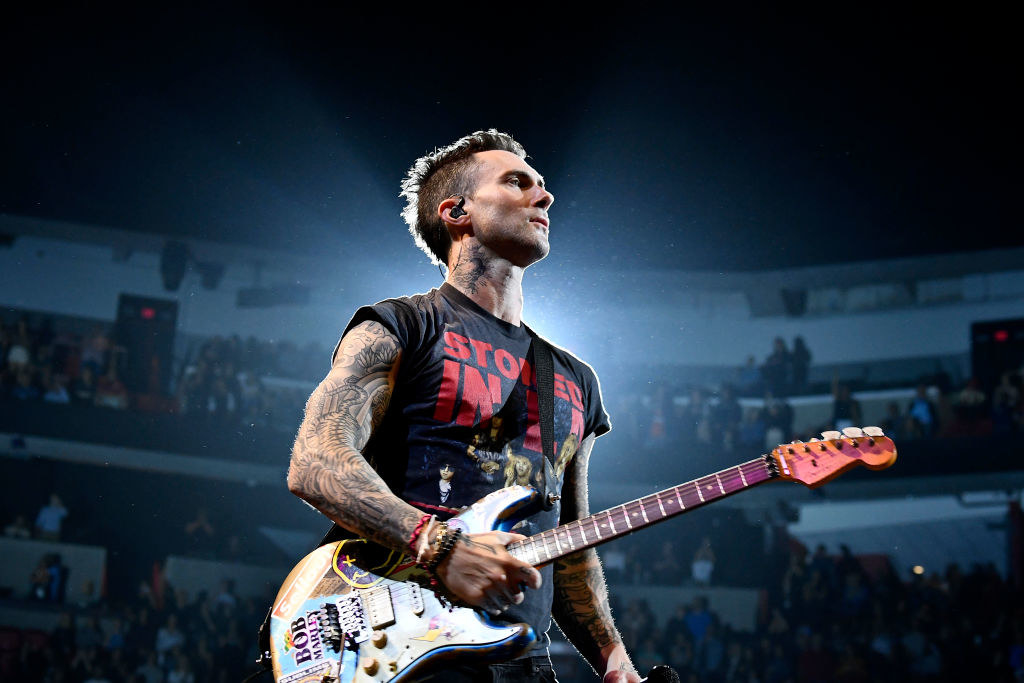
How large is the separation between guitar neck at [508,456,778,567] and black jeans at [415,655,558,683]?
272 millimetres

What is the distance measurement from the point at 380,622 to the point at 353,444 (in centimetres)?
45

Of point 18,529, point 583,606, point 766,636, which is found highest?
point 583,606

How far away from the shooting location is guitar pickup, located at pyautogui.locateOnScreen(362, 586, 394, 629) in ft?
7.30

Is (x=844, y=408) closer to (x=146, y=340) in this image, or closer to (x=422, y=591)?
(x=146, y=340)

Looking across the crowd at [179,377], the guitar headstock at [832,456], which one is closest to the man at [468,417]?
the guitar headstock at [832,456]

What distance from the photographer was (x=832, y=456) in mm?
2410

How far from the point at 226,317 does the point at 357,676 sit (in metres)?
13.9

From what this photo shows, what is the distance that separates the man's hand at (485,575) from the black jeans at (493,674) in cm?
30

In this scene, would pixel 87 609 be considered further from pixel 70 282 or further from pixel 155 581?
pixel 70 282

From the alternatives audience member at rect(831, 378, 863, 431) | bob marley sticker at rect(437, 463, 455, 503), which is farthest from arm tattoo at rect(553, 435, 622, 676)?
audience member at rect(831, 378, 863, 431)

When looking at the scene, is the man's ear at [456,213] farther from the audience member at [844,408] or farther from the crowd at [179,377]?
the audience member at [844,408]

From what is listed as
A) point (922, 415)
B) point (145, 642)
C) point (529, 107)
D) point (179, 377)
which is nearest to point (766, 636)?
point (922, 415)

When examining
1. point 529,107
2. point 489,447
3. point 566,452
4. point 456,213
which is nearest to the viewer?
point 489,447

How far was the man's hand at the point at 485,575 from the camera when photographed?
2018 mm
